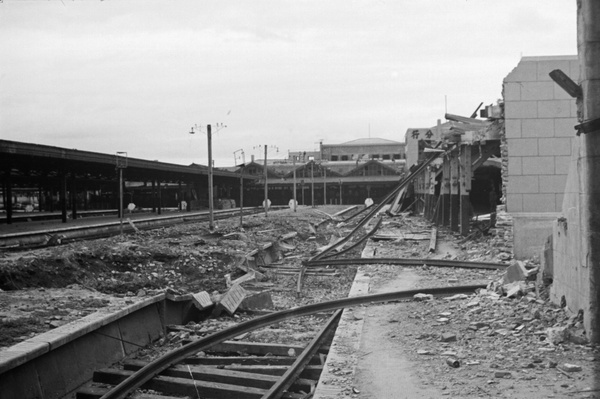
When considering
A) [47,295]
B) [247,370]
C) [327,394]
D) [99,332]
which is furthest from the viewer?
[47,295]

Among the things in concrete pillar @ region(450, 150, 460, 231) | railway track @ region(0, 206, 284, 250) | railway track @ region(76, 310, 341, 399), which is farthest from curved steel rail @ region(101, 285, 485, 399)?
railway track @ region(0, 206, 284, 250)

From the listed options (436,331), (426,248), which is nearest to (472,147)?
(426,248)

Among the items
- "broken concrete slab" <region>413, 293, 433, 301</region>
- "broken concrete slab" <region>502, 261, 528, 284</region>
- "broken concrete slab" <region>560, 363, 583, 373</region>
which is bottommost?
"broken concrete slab" <region>413, 293, 433, 301</region>

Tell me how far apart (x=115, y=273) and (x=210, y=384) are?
7341 mm

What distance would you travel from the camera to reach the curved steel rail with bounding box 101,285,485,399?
22.1ft

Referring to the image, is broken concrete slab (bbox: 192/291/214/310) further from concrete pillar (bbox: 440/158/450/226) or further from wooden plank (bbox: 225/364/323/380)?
concrete pillar (bbox: 440/158/450/226)

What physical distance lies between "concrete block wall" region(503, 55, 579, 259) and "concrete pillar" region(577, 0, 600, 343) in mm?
6605

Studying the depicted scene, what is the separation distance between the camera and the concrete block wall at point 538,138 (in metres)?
12.7

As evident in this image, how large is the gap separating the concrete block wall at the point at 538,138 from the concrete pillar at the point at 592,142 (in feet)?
21.7

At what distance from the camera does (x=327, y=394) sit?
554cm

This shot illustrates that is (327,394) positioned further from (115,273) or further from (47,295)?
(115,273)

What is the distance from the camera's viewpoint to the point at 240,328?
896 centimetres

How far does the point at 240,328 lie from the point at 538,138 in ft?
27.0

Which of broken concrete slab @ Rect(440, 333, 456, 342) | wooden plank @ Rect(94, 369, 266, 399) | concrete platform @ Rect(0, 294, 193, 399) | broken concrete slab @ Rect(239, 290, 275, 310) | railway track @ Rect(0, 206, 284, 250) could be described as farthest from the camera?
railway track @ Rect(0, 206, 284, 250)
